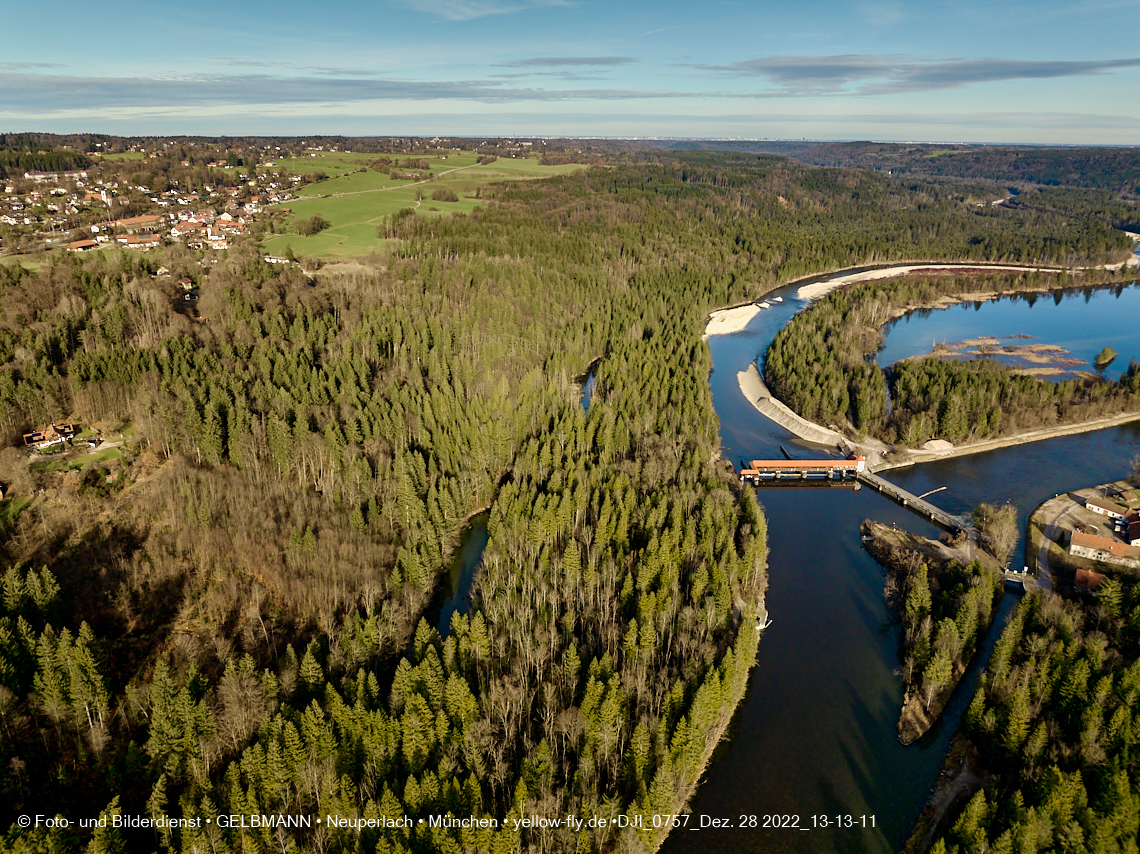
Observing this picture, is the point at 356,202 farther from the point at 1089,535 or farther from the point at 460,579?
the point at 1089,535

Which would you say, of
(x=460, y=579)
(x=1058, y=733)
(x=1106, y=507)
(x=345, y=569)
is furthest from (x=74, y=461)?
(x=1106, y=507)

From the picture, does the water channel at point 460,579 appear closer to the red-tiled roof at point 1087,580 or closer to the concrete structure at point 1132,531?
the red-tiled roof at point 1087,580

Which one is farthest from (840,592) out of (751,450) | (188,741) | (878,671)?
(188,741)

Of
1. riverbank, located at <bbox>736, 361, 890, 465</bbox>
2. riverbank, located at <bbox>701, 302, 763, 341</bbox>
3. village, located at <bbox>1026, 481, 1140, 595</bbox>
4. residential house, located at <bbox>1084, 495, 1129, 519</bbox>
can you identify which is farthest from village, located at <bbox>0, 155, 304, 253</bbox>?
residential house, located at <bbox>1084, 495, 1129, 519</bbox>

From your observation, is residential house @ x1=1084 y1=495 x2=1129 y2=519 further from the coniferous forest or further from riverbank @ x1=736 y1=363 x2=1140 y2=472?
the coniferous forest

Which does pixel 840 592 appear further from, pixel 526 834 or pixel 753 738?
pixel 526 834

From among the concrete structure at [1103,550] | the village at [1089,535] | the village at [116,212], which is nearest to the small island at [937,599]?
the village at [1089,535]

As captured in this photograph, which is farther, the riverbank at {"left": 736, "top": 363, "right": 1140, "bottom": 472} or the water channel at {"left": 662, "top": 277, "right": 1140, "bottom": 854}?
the riverbank at {"left": 736, "top": 363, "right": 1140, "bottom": 472}
